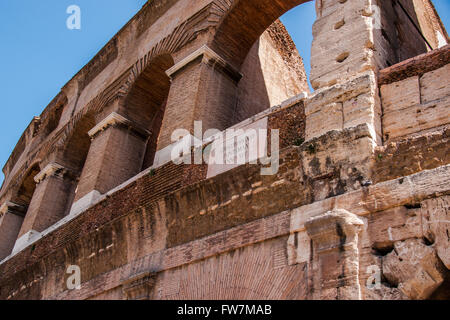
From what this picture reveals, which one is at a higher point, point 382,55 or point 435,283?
point 382,55

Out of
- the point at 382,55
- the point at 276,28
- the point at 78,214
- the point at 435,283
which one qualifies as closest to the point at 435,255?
the point at 435,283

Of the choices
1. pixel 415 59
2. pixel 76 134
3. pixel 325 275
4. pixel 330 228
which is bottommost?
Answer: pixel 325 275

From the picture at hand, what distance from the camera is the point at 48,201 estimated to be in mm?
9227

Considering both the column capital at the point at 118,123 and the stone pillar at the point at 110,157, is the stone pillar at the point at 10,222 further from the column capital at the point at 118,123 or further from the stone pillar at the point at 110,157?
the column capital at the point at 118,123

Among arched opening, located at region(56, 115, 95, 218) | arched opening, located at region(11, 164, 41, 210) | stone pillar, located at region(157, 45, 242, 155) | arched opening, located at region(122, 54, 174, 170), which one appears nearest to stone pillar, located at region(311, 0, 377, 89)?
stone pillar, located at region(157, 45, 242, 155)

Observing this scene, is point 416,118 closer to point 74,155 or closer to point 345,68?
point 345,68

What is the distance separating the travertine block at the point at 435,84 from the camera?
4.36m

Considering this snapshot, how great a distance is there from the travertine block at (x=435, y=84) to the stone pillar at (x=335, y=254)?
1.28m

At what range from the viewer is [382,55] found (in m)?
5.11

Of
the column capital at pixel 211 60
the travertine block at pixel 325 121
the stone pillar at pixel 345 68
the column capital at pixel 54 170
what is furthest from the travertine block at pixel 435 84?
the column capital at pixel 54 170

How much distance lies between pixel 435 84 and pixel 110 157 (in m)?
4.89

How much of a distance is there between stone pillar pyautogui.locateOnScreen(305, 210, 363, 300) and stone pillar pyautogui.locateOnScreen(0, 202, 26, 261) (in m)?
7.89

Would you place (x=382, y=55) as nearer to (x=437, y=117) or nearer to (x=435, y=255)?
(x=437, y=117)

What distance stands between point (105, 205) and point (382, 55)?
12.4ft
